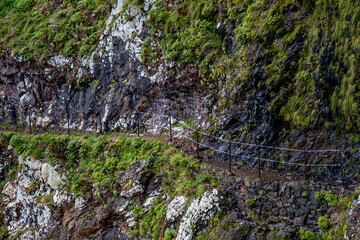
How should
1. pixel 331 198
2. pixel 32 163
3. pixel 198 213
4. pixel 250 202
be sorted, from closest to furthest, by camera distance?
pixel 331 198 → pixel 250 202 → pixel 198 213 → pixel 32 163

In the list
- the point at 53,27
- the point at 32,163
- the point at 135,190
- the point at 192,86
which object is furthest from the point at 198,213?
the point at 53,27

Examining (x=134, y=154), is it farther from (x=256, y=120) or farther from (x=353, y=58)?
(x=353, y=58)

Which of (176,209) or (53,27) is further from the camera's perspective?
(53,27)

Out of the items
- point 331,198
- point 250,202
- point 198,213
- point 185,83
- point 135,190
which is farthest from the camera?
point 185,83

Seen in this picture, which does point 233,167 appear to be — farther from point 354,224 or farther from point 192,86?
point 192,86

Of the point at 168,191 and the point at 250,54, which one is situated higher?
the point at 250,54

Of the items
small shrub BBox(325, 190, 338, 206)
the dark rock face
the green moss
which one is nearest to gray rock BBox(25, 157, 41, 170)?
the green moss

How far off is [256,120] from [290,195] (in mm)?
2749

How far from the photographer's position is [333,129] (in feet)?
23.5

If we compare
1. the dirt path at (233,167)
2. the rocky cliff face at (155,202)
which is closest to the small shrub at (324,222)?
the rocky cliff face at (155,202)

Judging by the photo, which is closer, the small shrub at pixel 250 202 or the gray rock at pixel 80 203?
the small shrub at pixel 250 202

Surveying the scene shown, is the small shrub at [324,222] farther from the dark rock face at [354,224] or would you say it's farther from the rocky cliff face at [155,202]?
the dark rock face at [354,224]

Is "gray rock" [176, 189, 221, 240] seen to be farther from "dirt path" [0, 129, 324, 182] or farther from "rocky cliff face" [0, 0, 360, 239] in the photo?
"dirt path" [0, 129, 324, 182]

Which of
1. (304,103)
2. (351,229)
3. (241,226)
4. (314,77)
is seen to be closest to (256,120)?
(304,103)
